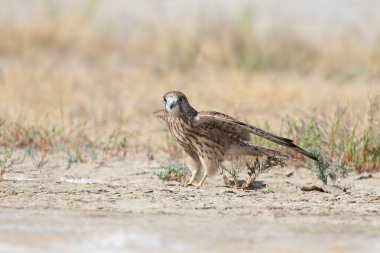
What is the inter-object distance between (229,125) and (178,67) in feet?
19.7

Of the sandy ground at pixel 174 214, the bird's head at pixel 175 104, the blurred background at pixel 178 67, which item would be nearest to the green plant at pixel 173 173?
the sandy ground at pixel 174 214

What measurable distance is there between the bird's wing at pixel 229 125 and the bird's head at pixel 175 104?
122mm

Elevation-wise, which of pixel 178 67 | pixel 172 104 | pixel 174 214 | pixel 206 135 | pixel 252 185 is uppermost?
pixel 178 67

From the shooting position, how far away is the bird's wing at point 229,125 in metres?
6.83

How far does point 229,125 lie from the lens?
7.20m

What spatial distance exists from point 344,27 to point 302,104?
5.98m

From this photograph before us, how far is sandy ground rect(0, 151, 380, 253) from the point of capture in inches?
209

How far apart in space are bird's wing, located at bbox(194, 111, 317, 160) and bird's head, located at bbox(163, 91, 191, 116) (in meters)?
0.12

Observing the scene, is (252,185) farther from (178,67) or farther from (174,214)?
(178,67)

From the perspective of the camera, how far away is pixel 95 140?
891 centimetres

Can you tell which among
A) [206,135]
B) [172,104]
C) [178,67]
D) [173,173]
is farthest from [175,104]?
[178,67]

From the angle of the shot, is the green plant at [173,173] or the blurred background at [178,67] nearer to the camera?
the green plant at [173,173]

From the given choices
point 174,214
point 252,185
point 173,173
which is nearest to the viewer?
point 174,214

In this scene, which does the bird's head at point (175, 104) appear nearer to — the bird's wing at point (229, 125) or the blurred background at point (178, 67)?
the bird's wing at point (229, 125)
